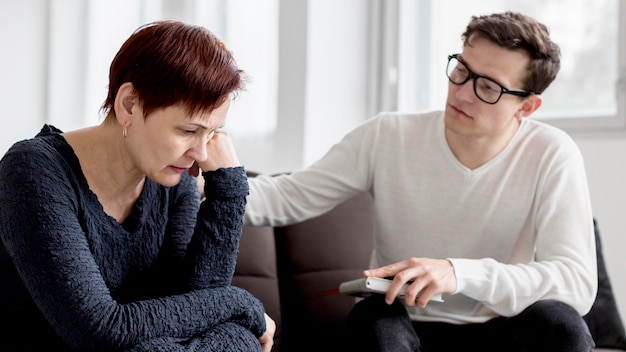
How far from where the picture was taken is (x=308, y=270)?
227cm

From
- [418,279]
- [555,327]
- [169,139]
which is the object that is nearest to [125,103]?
[169,139]

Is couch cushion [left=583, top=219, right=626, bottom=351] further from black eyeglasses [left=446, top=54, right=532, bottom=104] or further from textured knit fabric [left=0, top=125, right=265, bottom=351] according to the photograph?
textured knit fabric [left=0, top=125, right=265, bottom=351]

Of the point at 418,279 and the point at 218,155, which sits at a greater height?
the point at 218,155

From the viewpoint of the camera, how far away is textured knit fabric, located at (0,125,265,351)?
126 cm

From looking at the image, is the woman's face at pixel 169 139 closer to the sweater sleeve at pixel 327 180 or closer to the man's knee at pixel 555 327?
the sweater sleeve at pixel 327 180

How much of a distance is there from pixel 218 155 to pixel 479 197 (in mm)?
715

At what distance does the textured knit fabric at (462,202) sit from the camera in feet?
5.67

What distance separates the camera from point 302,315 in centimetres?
221

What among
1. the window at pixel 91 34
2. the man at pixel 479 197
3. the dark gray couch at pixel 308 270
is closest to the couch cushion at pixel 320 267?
the dark gray couch at pixel 308 270

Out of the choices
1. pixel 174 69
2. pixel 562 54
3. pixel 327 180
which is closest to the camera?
pixel 174 69

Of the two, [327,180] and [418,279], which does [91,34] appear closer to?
[327,180]

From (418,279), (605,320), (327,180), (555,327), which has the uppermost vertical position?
(327,180)

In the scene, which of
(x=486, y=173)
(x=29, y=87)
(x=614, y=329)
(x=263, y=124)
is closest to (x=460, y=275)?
(x=486, y=173)

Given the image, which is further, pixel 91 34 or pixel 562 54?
pixel 91 34
